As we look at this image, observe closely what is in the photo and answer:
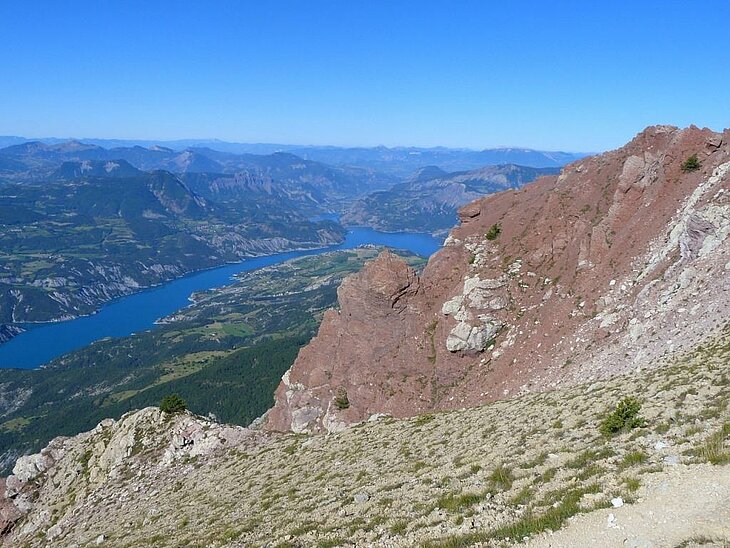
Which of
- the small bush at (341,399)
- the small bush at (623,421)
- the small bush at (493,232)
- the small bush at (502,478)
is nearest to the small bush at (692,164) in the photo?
the small bush at (493,232)

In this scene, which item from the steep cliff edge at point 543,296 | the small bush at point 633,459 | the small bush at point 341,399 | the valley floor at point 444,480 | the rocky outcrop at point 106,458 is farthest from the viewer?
the small bush at point 341,399

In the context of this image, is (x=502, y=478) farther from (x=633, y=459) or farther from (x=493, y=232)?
(x=493, y=232)

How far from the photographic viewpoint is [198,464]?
46094 millimetres

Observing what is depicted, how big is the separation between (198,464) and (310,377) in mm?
30499

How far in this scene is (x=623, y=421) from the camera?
922 inches

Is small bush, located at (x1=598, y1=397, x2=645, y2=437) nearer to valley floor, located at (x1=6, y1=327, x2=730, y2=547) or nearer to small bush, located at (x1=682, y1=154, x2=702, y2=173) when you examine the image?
valley floor, located at (x1=6, y1=327, x2=730, y2=547)

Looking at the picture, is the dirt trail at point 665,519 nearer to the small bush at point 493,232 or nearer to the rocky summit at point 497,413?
the rocky summit at point 497,413

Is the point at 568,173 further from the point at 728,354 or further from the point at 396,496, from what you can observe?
the point at 396,496

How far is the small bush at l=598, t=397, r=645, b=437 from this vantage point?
76.3ft

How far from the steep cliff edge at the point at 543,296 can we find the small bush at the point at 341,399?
16 cm

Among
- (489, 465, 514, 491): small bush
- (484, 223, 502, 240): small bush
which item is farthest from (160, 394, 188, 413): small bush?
(484, 223, 502, 240): small bush

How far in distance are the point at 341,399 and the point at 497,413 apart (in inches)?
1364

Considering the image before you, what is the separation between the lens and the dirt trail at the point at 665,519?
13.4 m

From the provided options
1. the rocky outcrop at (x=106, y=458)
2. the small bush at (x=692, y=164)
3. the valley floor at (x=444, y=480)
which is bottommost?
the rocky outcrop at (x=106, y=458)
